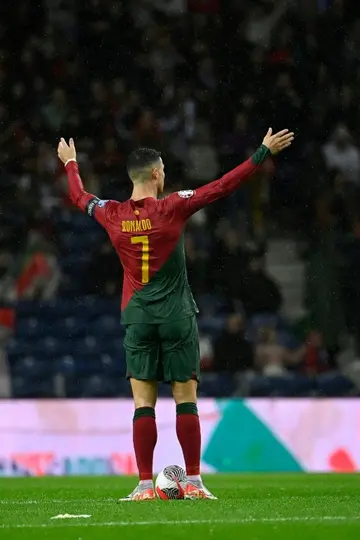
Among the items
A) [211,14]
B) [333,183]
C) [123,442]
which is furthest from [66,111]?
[123,442]

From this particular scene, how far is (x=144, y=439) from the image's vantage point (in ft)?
25.8

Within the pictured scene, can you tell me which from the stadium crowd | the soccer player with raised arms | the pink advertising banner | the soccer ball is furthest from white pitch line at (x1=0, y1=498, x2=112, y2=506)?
the stadium crowd

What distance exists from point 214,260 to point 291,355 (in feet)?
5.30

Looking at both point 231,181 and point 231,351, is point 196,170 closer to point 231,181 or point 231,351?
point 231,351

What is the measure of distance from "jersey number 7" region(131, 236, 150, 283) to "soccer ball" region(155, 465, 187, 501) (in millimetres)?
1154

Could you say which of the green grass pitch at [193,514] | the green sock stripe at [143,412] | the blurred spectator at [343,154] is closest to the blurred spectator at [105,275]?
the blurred spectator at [343,154]

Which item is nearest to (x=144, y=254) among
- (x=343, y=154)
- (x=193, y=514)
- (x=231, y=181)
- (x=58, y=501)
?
(x=231, y=181)

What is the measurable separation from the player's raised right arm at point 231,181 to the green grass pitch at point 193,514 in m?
1.73

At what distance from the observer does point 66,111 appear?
59.6 feet

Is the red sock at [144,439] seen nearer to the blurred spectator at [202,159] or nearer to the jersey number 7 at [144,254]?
the jersey number 7 at [144,254]

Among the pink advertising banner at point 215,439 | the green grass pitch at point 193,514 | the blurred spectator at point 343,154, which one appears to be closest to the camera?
the green grass pitch at point 193,514

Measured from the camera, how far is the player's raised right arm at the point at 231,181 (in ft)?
25.0

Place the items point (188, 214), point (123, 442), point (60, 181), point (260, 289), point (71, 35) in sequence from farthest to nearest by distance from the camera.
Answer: point (71, 35) → point (60, 181) → point (260, 289) → point (123, 442) → point (188, 214)

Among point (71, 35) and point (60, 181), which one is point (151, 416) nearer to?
point (60, 181)
